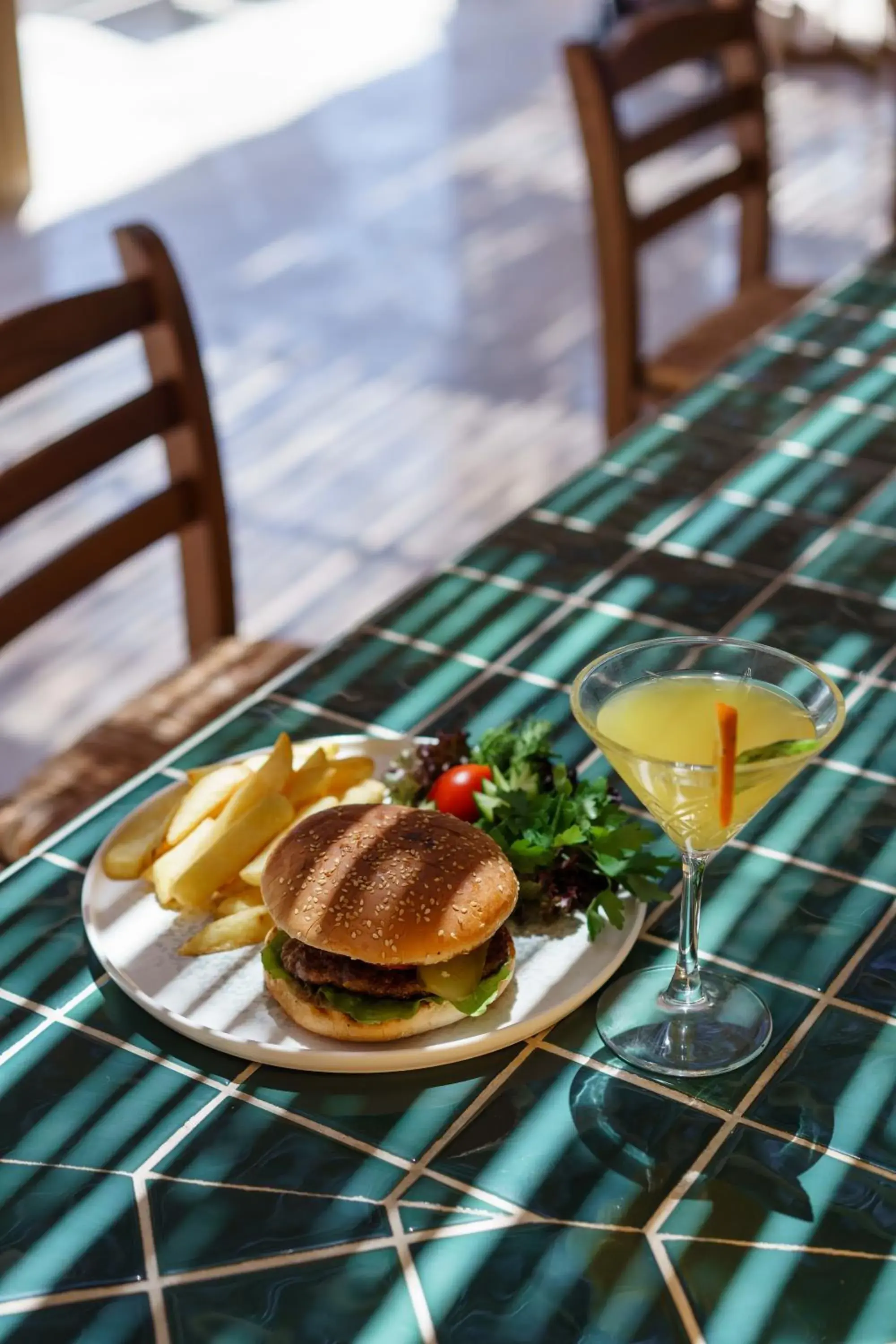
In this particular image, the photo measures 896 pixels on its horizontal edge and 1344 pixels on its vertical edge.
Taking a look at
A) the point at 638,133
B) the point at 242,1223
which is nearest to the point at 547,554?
the point at 242,1223

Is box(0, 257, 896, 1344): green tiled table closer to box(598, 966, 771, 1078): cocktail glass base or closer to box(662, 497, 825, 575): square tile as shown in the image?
box(598, 966, 771, 1078): cocktail glass base

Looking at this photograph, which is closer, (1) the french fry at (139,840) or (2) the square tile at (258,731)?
(1) the french fry at (139,840)

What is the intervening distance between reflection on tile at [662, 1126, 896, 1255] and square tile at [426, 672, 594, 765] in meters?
0.40

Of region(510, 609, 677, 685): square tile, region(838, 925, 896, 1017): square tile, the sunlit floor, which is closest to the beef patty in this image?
region(838, 925, 896, 1017): square tile

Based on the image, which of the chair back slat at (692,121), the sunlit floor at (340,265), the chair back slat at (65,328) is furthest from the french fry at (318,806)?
Answer: the sunlit floor at (340,265)

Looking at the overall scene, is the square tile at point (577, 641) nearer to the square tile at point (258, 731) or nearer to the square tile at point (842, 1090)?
the square tile at point (258, 731)

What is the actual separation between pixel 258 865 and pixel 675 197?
1.74 meters

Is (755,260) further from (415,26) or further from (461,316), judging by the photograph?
(415,26)

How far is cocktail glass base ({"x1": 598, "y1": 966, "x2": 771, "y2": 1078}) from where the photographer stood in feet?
3.03

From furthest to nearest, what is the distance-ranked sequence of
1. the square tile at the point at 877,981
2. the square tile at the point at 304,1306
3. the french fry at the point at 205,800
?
the french fry at the point at 205,800 → the square tile at the point at 877,981 → the square tile at the point at 304,1306

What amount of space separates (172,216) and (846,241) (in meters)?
2.12

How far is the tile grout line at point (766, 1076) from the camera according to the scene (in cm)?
84

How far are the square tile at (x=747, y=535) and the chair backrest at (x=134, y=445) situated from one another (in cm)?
57

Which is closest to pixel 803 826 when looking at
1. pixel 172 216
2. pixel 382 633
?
pixel 382 633
